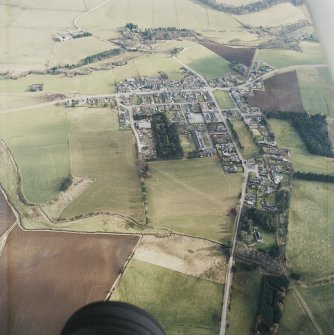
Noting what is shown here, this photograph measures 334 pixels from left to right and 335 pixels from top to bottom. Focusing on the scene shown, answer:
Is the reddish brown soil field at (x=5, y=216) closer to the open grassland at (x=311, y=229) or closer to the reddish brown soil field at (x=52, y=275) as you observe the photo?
the reddish brown soil field at (x=52, y=275)

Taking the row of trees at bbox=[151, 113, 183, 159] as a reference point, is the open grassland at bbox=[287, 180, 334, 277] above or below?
below

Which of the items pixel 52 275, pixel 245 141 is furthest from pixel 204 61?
pixel 52 275

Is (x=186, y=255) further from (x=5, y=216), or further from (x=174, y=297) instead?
(x=5, y=216)

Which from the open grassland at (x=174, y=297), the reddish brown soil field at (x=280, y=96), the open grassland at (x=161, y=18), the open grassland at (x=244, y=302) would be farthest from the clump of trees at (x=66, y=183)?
the open grassland at (x=161, y=18)

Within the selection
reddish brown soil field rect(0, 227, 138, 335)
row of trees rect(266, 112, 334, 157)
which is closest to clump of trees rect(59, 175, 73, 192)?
reddish brown soil field rect(0, 227, 138, 335)

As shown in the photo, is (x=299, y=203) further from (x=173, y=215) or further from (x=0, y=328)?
(x=0, y=328)

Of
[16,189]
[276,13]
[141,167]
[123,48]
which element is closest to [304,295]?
[141,167]

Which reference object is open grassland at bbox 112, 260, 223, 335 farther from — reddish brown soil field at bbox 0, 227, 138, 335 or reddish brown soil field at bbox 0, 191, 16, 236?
reddish brown soil field at bbox 0, 191, 16, 236

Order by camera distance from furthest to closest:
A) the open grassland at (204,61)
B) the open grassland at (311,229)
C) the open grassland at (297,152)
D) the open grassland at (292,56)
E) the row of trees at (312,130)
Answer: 1. the open grassland at (292,56)
2. the open grassland at (204,61)
3. the row of trees at (312,130)
4. the open grassland at (297,152)
5. the open grassland at (311,229)
